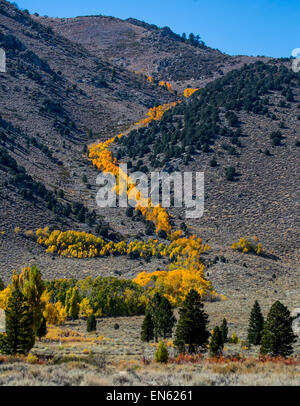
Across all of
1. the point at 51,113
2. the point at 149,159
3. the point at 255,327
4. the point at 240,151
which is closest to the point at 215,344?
the point at 255,327

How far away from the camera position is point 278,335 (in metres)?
24.1

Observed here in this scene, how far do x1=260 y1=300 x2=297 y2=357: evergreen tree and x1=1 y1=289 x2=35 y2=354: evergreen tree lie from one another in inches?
550

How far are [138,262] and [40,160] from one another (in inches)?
1556

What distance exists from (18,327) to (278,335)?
49.6 ft

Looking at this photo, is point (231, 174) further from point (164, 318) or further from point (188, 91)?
point (188, 91)

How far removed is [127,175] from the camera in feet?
304

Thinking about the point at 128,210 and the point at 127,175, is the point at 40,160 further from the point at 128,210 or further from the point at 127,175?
the point at 128,210

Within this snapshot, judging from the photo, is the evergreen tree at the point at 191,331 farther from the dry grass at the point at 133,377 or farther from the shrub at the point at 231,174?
the shrub at the point at 231,174

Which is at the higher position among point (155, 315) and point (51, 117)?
point (51, 117)

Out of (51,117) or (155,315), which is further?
(51,117)

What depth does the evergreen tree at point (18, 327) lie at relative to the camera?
22234 mm

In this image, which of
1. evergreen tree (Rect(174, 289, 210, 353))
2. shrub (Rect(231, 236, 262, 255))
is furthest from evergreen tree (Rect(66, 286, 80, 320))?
shrub (Rect(231, 236, 262, 255))

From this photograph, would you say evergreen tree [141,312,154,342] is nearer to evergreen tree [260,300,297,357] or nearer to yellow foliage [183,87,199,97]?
evergreen tree [260,300,297,357]
